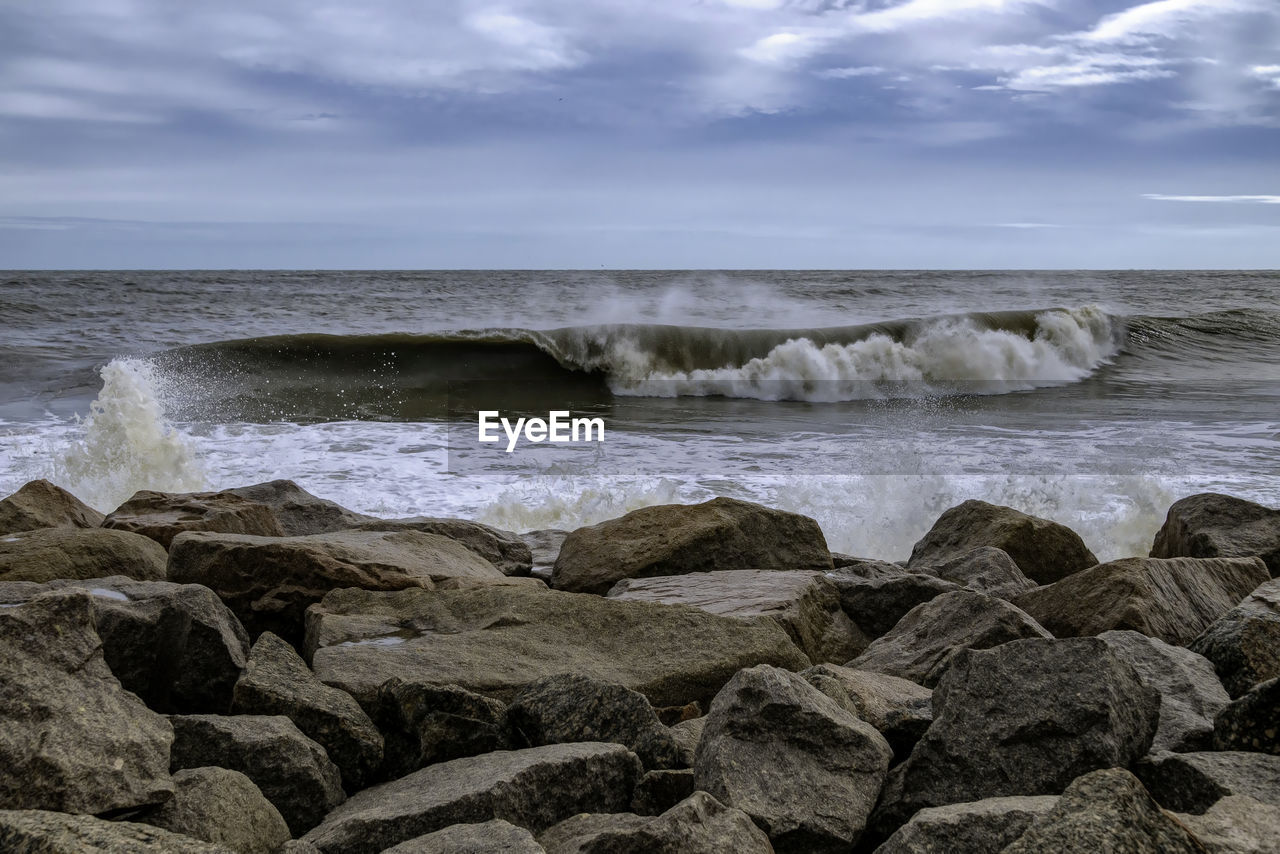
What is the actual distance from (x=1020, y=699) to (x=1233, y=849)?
0.50 metres

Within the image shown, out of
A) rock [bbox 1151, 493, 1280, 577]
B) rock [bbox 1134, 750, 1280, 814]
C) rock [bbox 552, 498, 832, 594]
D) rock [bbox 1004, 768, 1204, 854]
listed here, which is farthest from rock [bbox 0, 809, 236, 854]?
rock [bbox 1151, 493, 1280, 577]

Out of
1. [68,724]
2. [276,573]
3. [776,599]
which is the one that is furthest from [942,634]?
[68,724]

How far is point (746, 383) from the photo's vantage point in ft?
48.7

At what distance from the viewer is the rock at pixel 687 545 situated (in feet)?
13.1

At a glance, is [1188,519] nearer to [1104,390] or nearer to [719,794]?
[719,794]

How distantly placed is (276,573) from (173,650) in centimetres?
82

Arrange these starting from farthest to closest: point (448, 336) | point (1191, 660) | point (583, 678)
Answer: point (448, 336), point (1191, 660), point (583, 678)

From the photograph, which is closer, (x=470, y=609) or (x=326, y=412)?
(x=470, y=609)

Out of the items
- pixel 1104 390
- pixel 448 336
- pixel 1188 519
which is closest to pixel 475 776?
pixel 1188 519

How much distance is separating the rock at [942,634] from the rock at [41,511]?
3.28 m

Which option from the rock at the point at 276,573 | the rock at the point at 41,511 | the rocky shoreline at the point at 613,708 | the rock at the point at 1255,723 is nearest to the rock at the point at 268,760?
the rocky shoreline at the point at 613,708

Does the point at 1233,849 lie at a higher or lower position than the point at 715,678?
higher

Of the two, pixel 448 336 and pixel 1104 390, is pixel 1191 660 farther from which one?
pixel 448 336

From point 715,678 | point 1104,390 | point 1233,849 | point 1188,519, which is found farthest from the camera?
point 1104,390
